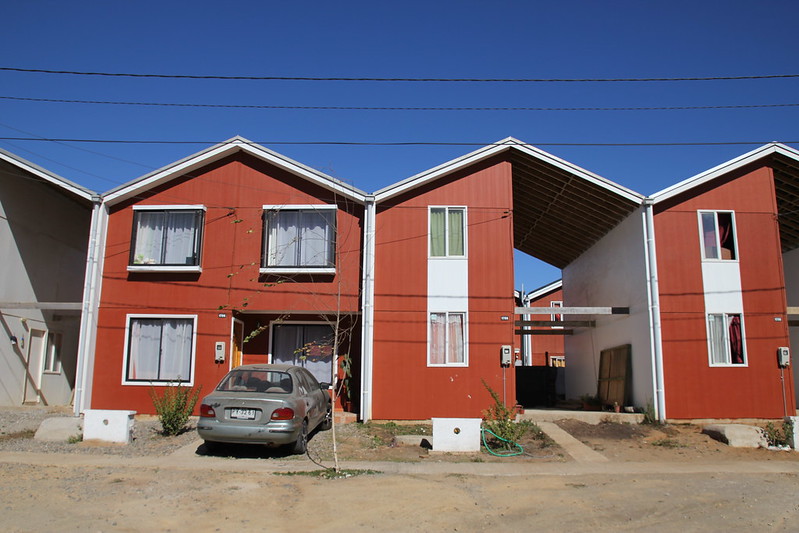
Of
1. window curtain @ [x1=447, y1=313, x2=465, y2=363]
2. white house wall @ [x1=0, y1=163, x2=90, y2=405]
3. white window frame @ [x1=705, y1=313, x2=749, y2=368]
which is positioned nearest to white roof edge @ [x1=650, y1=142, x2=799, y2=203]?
Result: white window frame @ [x1=705, y1=313, x2=749, y2=368]

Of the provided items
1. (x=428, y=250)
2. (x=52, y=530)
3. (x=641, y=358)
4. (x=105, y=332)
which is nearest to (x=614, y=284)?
(x=641, y=358)

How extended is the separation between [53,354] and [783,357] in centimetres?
2004

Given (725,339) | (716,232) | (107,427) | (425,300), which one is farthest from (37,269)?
(725,339)

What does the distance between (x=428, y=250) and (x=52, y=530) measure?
11.4 metres

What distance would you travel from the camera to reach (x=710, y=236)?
17.5 m

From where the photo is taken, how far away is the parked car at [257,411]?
37.5 ft

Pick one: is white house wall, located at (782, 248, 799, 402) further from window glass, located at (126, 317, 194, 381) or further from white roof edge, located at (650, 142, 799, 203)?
window glass, located at (126, 317, 194, 381)

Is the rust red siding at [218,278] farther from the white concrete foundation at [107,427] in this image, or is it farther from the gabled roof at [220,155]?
the white concrete foundation at [107,427]

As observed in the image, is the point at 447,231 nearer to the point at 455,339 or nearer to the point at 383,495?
the point at 455,339

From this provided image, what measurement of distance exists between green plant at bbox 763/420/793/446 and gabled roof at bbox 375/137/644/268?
6175 millimetres

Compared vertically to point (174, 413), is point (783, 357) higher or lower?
higher

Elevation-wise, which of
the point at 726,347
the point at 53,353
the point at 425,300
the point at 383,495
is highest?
the point at 425,300

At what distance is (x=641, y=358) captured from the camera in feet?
57.8

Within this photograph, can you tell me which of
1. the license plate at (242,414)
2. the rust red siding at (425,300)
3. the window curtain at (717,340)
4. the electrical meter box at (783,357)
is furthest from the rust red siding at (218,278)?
the electrical meter box at (783,357)
